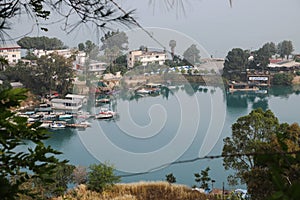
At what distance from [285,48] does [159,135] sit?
676 centimetres

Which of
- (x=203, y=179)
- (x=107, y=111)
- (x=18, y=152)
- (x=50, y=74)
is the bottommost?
(x=203, y=179)

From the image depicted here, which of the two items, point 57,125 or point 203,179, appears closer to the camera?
point 203,179

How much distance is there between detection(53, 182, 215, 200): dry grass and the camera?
12.4 ft

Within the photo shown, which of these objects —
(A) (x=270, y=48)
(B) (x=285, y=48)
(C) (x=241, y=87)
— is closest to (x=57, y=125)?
(C) (x=241, y=87)

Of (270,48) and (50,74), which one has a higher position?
(270,48)

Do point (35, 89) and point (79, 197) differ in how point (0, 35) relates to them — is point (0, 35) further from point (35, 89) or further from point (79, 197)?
point (35, 89)

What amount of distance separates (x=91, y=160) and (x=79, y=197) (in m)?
3.34

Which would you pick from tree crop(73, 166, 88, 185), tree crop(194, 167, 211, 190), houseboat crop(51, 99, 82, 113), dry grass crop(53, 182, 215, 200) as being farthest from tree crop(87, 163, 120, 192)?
houseboat crop(51, 99, 82, 113)

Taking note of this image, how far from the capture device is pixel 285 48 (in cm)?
1266

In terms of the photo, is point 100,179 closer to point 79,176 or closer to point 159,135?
point 79,176

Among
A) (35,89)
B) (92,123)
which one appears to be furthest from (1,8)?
(35,89)

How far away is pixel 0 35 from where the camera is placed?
2.46 feet

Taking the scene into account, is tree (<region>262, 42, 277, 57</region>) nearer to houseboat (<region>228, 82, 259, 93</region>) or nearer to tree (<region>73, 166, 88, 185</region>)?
houseboat (<region>228, 82, 259, 93</region>)

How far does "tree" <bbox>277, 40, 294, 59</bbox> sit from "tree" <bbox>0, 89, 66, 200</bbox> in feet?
41.9
